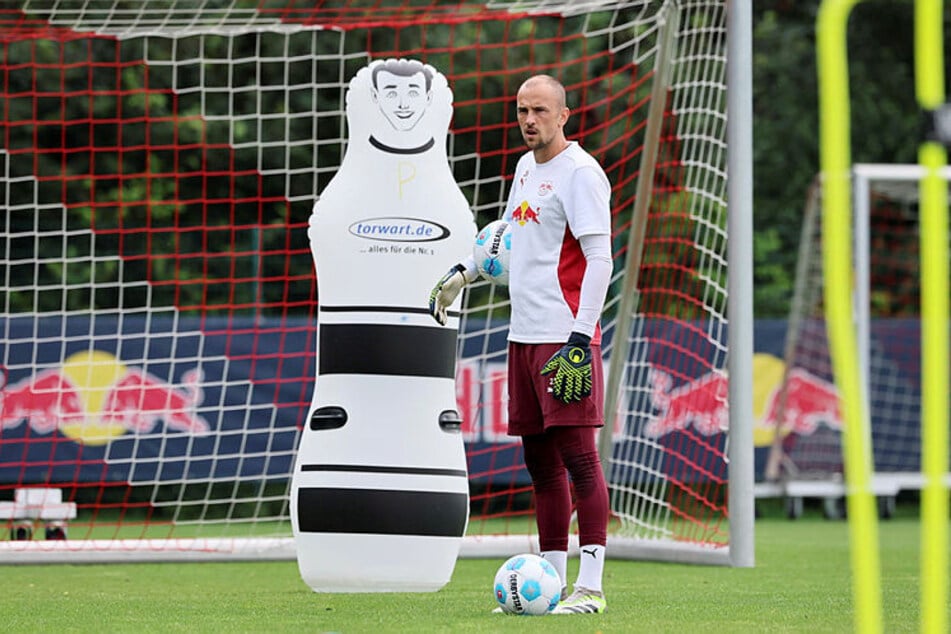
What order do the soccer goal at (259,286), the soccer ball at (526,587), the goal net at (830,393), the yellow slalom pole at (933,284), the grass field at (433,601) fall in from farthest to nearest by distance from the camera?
the goal net at (830,393)
the soccer goal at (259,286)
the soccer ball at (526,587)
the grass field at (433,601)
the yellow slalom pole at (933,284)

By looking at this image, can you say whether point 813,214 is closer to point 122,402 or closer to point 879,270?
point 879,270

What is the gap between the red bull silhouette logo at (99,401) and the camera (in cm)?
1034

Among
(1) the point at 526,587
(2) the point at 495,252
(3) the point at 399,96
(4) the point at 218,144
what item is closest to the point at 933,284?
(1) the point at 526,587

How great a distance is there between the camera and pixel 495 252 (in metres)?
5.20

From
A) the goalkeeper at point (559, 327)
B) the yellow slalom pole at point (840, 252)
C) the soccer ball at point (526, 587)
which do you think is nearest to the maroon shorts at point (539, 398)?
the goalkeeper at point (559, 327)

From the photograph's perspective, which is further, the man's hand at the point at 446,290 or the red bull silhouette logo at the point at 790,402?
the red bull silhouette logo at the point at 790,402

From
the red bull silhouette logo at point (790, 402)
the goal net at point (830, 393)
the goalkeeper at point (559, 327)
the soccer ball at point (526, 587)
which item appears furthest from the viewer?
the red bull silhouette logo at point (790, 402)

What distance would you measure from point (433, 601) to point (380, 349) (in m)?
0.87

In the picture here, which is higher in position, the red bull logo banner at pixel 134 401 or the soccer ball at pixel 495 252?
the soccer ball at pixel 495 252

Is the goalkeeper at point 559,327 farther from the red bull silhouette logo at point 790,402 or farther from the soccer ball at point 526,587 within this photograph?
the red bull silhouette logo at point 790,402

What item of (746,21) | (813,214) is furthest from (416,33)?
(746,21)

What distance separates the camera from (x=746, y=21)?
688 centimetres

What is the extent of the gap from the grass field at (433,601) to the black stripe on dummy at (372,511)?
23 centimetres

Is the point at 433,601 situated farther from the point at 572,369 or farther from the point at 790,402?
the point at 790,402
